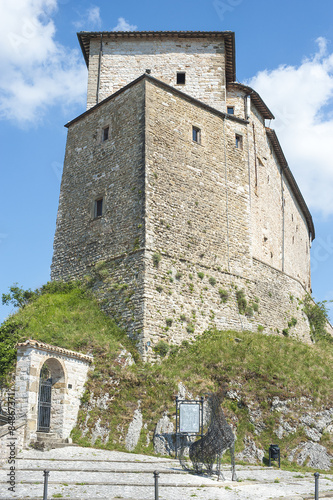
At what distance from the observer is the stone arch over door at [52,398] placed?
15.9 meters

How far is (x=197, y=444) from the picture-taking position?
13.2m

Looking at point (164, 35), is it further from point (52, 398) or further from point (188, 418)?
point (188, 418)

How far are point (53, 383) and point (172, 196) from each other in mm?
9572

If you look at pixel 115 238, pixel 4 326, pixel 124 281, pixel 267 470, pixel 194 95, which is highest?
pixel 194 95

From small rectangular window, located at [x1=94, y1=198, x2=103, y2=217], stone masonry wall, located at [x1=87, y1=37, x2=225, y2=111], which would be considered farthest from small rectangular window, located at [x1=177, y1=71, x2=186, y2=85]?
small rectangular window, located at [x1=94, y1=198, x2=103, y2=217]

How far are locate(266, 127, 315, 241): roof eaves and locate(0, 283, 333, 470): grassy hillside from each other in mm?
14632

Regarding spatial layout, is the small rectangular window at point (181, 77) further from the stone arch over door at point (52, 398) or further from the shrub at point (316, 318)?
the stone arch over door at point (52, 398)

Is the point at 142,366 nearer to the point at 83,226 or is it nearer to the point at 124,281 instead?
the point at 124,281

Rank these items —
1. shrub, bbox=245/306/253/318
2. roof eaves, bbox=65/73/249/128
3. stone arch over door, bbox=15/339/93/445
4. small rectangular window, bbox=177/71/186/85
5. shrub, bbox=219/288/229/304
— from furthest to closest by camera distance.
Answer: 1. small rectangular window, bbox=177/71/186/85
2. roof eaves, bbox=65/73/249/128
3. shrub, bbox=245/306/253/318
4. shrub, bbox=219/288/229/304
5. stone arch over door, bbox=15/339/93/445

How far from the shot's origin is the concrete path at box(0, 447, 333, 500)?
10285mm

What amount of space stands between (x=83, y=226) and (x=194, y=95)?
890cm


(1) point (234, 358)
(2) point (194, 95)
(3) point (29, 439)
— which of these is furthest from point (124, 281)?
(2) point (194, 95)

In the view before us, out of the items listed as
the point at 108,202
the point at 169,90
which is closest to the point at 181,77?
the point at 169,90

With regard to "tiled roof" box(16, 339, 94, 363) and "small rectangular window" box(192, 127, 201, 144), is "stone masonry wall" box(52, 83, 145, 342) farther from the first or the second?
"small rectangular window" box(192, 127, 201, 144)
